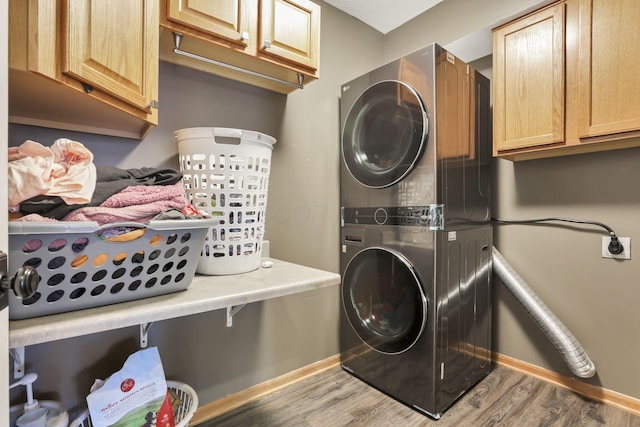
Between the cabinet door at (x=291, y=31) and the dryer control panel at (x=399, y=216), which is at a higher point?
the cabinet door at (x=291, y=31)

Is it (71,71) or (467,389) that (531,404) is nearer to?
(467,389)

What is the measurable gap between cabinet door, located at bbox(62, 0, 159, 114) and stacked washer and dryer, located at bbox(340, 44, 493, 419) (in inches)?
45.4

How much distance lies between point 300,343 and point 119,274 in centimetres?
137

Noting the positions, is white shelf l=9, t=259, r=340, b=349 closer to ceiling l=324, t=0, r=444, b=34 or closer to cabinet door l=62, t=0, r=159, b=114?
cabinet door l=62, t=0, r=159, b=114

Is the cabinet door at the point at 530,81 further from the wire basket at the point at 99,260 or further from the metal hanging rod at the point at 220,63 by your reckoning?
the wire basket at the point at 99,260

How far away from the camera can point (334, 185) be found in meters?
2.06

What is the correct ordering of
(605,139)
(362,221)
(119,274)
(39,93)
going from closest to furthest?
(119,274), (39,93), (605,139), (362,221)

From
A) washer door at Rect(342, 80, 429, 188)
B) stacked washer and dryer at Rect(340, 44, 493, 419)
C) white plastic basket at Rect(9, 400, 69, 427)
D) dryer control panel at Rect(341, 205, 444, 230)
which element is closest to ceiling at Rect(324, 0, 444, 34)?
stacked washer and dryer at Rect(340, 44, 493, 419)

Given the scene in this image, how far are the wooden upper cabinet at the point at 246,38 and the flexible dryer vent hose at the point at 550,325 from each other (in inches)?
64.5

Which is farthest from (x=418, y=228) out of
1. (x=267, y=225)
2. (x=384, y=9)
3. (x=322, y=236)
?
(x=384, y=9)

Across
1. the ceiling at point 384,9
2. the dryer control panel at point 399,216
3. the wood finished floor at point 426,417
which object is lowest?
the wood finished floor at point 426,417

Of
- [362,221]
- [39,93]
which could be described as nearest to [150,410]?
[39,93]

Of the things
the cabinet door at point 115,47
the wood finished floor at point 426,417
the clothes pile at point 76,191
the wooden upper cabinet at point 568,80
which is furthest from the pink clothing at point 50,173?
the wooden upper cabinet at point 568,80

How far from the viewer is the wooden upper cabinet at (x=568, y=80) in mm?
1318
